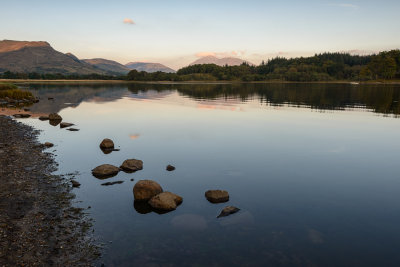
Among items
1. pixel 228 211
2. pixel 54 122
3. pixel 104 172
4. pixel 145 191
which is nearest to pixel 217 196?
pixel 228 211

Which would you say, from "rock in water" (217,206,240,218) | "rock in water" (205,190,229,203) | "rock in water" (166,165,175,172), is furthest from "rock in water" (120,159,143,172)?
"rock in water" (217,206,240,218)

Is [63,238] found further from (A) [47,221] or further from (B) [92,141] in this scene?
(B) [92,141]

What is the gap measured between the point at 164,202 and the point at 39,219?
24.6ft

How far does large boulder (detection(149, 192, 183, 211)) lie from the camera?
60.4 ft

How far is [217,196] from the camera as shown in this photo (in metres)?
19.6

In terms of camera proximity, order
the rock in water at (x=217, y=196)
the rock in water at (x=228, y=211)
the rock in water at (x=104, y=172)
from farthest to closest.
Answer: the rock in water at (x=104, y=172), the rock in water at (x=217, y=196), the rock in water at (x=228, y=211)

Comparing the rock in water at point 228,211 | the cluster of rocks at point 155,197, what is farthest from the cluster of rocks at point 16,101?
the rock in water at point 228,211

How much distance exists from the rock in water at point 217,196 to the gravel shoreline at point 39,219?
27.1 ft

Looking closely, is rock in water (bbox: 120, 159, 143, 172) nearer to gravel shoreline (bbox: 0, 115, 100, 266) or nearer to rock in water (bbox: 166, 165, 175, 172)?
rock in water (bbox: 166, 165, 175, 172)

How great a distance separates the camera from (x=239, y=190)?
21.8m

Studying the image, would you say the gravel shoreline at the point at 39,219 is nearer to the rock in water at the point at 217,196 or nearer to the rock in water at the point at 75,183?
the rock in water at the point at 75,183

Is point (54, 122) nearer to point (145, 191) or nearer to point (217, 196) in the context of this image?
point (145, 191)

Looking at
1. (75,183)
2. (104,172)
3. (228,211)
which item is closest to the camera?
(228,211)

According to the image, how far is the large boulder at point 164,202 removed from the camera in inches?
725
